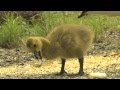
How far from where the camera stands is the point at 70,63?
3.12 meters

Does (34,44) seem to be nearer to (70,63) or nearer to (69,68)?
(69,68)

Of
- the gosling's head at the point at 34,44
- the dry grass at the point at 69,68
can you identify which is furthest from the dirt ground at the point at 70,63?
the gosling's head at the point at 34,44

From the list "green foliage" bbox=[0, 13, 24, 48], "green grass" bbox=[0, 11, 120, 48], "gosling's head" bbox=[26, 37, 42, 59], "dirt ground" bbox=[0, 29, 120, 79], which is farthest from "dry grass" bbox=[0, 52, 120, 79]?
"green foliage" bbox=[0, 13, 24, 48]

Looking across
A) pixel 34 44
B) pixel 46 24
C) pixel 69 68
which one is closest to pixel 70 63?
pixel 69 68

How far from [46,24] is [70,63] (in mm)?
948

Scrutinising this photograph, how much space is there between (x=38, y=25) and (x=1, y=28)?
13.6 inches

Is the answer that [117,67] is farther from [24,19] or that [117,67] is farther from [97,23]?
[24,19]

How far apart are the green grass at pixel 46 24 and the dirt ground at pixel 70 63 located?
88 millimetres

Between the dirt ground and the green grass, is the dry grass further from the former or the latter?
the green grass

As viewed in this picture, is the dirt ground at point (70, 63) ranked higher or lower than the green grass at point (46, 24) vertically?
lower

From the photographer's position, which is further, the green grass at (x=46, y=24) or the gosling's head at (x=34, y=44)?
the green grass at (x=46, y=24)

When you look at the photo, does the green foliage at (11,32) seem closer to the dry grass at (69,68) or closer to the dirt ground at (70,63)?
the dirt ground at (70,63)

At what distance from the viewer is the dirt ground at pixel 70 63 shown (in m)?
2.66
